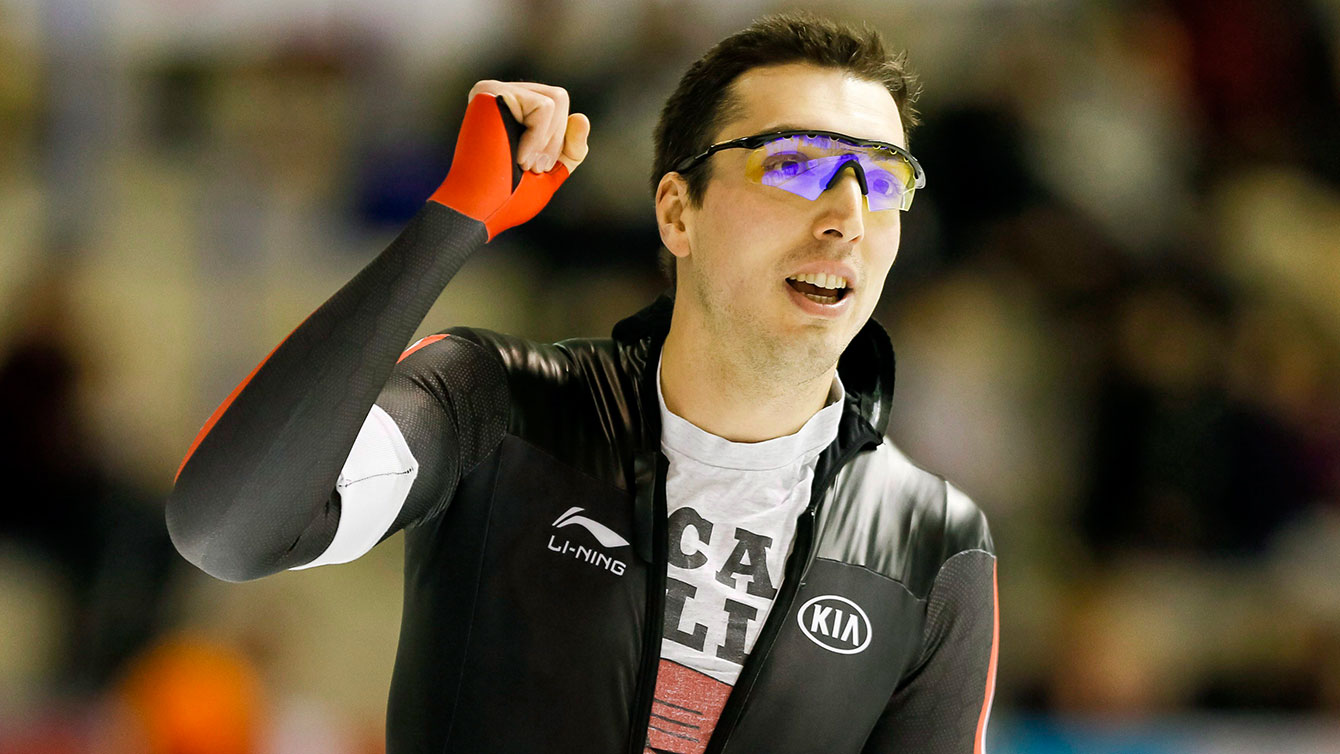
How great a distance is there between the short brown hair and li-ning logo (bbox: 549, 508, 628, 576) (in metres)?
0.74

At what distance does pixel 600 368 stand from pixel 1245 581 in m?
5.06

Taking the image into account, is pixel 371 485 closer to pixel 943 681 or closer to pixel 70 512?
pixel 943 681

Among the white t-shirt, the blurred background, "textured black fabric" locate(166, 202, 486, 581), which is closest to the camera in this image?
"textured black fabric" locate(166, 202, 486, 581)

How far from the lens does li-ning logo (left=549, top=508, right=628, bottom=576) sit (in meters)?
2.53

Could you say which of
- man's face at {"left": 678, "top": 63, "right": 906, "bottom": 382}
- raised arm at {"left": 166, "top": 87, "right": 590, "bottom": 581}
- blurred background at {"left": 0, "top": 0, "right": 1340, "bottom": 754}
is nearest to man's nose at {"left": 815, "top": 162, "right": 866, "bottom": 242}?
man's face at {"left": 678, "top": 63, "right": 906, "bottom": 382}

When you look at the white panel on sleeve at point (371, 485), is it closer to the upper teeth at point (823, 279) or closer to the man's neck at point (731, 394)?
the man's neck at point (731, 394)

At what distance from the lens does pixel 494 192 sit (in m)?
2.19

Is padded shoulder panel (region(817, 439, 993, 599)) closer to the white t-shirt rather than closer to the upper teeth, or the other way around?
the white t-shirt

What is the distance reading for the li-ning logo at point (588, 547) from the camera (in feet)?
8.29

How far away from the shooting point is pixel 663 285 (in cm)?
624

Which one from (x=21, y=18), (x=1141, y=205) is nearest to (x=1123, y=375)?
(x=1141, y=205)

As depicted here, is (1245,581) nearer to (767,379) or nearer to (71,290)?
(767,379)

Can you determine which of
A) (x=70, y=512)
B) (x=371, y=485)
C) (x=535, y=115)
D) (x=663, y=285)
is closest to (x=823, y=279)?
(x=535, y=115)

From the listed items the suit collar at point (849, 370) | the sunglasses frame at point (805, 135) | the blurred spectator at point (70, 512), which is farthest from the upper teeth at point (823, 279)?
the blurred spectator at point (70, 512)
